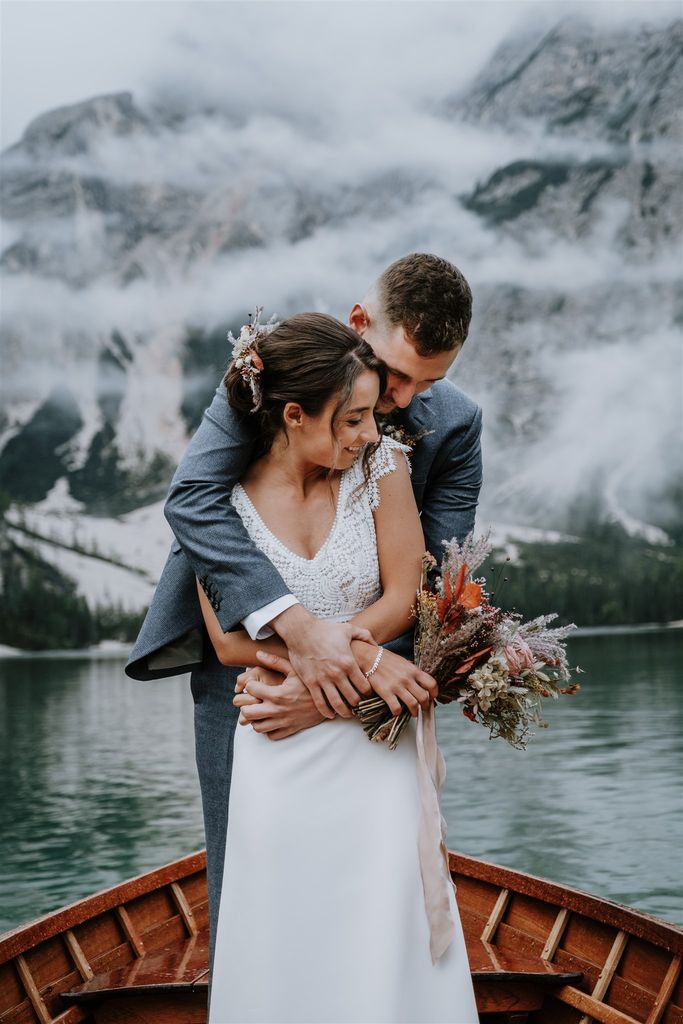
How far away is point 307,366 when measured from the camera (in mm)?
2418

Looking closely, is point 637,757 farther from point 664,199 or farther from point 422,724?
point 664,199

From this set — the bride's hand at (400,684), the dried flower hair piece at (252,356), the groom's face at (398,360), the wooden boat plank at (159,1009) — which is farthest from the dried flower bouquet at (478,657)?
the wooden boat plank at (159,1009)

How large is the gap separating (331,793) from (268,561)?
1.68 ft

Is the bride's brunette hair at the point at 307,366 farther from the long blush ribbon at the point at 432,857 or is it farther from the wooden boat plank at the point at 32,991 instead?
the wooden boat plank at the point at 32,991

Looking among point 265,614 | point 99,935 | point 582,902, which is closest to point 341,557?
point 265,614

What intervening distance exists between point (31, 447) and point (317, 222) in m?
26.9

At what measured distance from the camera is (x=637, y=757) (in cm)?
2503

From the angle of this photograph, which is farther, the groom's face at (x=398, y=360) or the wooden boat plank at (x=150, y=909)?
the wooden boat plank at (x=150, y=909)

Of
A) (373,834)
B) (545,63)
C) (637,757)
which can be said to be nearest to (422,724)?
(373,834)

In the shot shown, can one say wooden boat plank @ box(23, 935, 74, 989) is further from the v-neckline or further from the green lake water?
the green lake water

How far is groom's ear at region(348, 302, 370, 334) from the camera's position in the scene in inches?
103

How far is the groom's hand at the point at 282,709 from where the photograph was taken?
7.89 ft

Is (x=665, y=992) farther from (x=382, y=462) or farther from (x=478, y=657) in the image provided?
A: (x=382, y=462)

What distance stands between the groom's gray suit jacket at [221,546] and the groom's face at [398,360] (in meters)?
0.26
